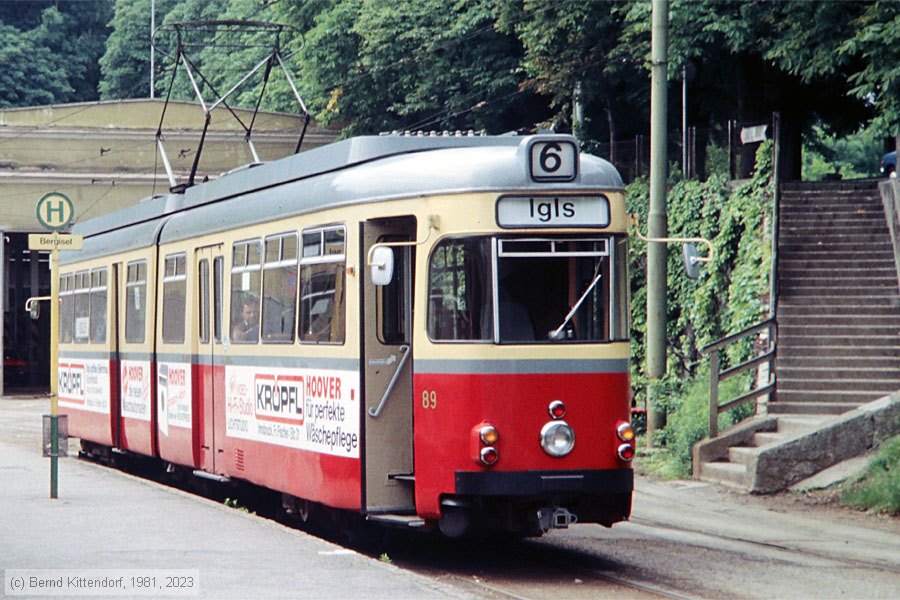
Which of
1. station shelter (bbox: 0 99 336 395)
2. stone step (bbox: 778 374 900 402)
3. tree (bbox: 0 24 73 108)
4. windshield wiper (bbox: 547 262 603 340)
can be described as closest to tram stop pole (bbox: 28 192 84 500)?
windshield wiper (bbox: 547 262 603 340)

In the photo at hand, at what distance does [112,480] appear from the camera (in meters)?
17.8

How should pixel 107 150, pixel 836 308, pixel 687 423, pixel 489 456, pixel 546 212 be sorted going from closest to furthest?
pixel 489 456 < pixel 546 212 < pixel 687 423 < pixel 836 308 < pixel 107 150

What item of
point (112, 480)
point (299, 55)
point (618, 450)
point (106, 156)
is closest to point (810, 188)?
point (112, 480)

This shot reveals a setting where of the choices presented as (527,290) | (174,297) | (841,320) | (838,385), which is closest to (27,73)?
(174,297)

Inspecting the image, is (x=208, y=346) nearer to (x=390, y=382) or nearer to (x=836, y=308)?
(x=390, y=382)

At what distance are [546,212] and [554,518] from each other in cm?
233

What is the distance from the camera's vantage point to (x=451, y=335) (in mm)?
11641

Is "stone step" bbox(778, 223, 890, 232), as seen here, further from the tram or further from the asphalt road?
the tram

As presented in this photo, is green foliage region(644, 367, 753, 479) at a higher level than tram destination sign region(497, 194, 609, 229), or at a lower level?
lower

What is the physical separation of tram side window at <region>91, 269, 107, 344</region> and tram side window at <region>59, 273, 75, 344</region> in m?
1.46

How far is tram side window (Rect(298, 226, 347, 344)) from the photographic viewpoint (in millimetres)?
12617

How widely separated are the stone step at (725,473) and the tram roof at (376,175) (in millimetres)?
6337

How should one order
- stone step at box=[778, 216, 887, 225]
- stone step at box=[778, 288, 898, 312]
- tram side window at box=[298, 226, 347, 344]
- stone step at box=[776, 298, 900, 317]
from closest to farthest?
tram side window at box=[298, 226, 347, 344] < stone step at box=[776, 298, 900, 317] < stone step at box=[778, 288, 898, 312] < stone step at box=[778, 216, 887, 225]

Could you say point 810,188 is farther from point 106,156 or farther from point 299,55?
point 106,156
